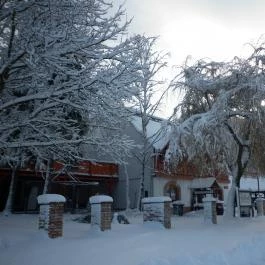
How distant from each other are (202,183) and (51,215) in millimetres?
24272

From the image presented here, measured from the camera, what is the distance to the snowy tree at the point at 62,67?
10320 mm

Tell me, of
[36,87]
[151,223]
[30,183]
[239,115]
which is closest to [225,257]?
[151,223]

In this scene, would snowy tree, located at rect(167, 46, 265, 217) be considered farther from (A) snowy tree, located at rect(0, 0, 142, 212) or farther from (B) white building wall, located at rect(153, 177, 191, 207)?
(B) white building wall, located at rect(153, 177, 191, 207)

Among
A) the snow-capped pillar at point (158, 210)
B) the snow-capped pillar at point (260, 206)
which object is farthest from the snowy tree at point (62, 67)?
the snow-capped pillar at point (260, 206)

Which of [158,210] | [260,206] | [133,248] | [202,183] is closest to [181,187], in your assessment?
[202,183]

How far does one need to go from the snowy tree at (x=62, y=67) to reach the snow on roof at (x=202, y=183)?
2408cm

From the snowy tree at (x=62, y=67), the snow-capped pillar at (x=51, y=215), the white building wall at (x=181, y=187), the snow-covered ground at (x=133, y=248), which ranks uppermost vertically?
the snowy tree at (x=62, y=67)

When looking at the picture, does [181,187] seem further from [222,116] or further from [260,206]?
[222,116]

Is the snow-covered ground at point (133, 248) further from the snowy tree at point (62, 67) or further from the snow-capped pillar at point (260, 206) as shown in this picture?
the snow-capped pillar at point (260, 206)

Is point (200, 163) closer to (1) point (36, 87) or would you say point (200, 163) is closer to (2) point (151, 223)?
(2) point (151, 223)

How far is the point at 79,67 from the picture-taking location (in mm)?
12203

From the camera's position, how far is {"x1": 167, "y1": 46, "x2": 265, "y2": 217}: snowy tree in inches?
729

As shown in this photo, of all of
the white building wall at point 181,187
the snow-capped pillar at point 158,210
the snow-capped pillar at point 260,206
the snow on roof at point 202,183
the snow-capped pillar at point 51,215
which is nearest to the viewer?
the snow-capped pillar at point 51,215

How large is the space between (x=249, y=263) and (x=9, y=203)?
52.8 feet
